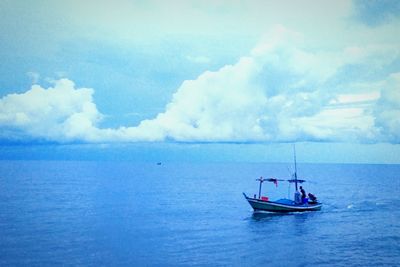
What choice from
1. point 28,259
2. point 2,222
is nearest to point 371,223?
point 28,259

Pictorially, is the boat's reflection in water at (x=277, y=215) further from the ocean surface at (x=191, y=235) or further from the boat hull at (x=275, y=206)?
the boat hull at (x=275, y=206)

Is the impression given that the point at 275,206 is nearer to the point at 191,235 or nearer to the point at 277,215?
A: the point at 277,215

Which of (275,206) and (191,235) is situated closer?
(191,235)

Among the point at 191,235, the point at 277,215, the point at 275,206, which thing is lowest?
the point at 191,235

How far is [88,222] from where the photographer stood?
1389 inches

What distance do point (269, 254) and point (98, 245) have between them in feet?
35.8

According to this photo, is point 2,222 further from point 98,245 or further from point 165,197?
point 165,197

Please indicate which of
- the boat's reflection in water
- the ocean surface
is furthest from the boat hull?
the ocean surface

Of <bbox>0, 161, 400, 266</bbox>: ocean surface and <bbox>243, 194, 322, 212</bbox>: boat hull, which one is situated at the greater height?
<bbox>243, 194, 322, 212</bbox>: boat hull

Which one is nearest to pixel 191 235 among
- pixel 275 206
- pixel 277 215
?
pixel 275 206

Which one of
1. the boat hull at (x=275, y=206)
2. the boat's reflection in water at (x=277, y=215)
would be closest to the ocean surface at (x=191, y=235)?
the boat's reflection in water at (x=277, y=215)

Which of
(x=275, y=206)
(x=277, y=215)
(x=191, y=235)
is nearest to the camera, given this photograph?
(x=191, y=235)

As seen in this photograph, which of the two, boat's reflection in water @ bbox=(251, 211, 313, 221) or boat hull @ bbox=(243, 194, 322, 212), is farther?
boat hull @ bbox=(243, 194, 322, 212)

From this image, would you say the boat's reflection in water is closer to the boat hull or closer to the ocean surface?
the ocean surface
